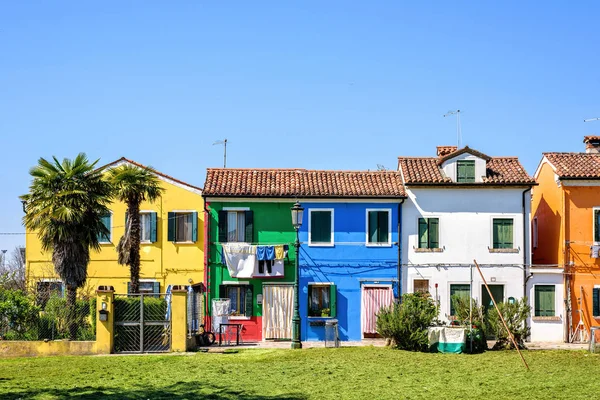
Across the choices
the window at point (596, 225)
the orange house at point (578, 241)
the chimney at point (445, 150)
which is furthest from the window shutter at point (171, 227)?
the window at point (596, 225)

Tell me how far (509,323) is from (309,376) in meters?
9.58

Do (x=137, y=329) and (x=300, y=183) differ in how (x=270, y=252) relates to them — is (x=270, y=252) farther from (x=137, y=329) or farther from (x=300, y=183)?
(x=137, y=329)

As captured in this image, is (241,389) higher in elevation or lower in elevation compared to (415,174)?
lower

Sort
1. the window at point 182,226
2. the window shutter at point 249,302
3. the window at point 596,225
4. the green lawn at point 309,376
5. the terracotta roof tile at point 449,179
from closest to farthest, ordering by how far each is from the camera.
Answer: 1. the green lawn at point 309,376
2. the window shutter at point 249,302
3. the terracotta roof tile at point 449,179
4. the window at point 596,225
5. the window at point 182,226

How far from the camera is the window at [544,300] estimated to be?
3369cm

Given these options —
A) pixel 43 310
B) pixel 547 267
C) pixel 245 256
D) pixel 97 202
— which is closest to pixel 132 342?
pixel 43 310

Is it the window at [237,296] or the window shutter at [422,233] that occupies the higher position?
the window shutter at [422,233]

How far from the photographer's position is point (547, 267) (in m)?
34.2

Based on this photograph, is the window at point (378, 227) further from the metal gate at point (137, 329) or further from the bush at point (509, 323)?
the metal gate at point (137, 329)

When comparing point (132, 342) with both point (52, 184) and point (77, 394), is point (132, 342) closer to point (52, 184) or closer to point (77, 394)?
point (52, 184)

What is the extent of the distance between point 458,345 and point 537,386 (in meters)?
7.50

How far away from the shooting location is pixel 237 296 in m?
34.1

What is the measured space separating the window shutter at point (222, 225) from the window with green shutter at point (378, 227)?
5.72 meters

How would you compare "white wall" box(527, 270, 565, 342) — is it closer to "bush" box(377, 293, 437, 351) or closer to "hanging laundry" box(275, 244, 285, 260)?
"bush" box(377, 293, 437, 351)
